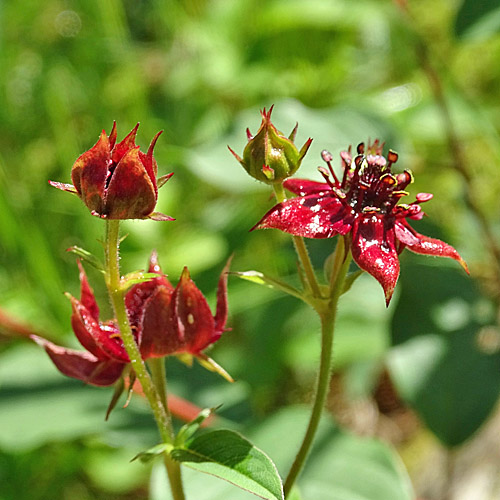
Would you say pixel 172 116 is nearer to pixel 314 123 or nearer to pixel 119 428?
pixel 314 123

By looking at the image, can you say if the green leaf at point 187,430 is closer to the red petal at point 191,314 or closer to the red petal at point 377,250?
the red petal at point 191,314

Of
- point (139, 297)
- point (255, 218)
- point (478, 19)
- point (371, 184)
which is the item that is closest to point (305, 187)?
point (371, 184)

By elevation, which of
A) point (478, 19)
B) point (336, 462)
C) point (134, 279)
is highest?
point (478, 19)

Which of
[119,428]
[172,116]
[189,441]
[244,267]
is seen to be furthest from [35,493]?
[172,116]

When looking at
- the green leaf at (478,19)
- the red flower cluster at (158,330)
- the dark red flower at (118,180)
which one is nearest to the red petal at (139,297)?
the red flower cluster at (158,330)

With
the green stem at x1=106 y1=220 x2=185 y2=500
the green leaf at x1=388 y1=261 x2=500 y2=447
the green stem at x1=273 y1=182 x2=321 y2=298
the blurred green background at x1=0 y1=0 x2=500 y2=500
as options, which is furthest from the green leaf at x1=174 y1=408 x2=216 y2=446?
the green leaf at x1=388 y1=261 x2=500 y2=447

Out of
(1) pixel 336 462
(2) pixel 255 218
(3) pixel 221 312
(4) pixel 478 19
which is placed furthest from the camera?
(2) pixel 255 218

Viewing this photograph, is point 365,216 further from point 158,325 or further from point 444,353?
point 444,353
